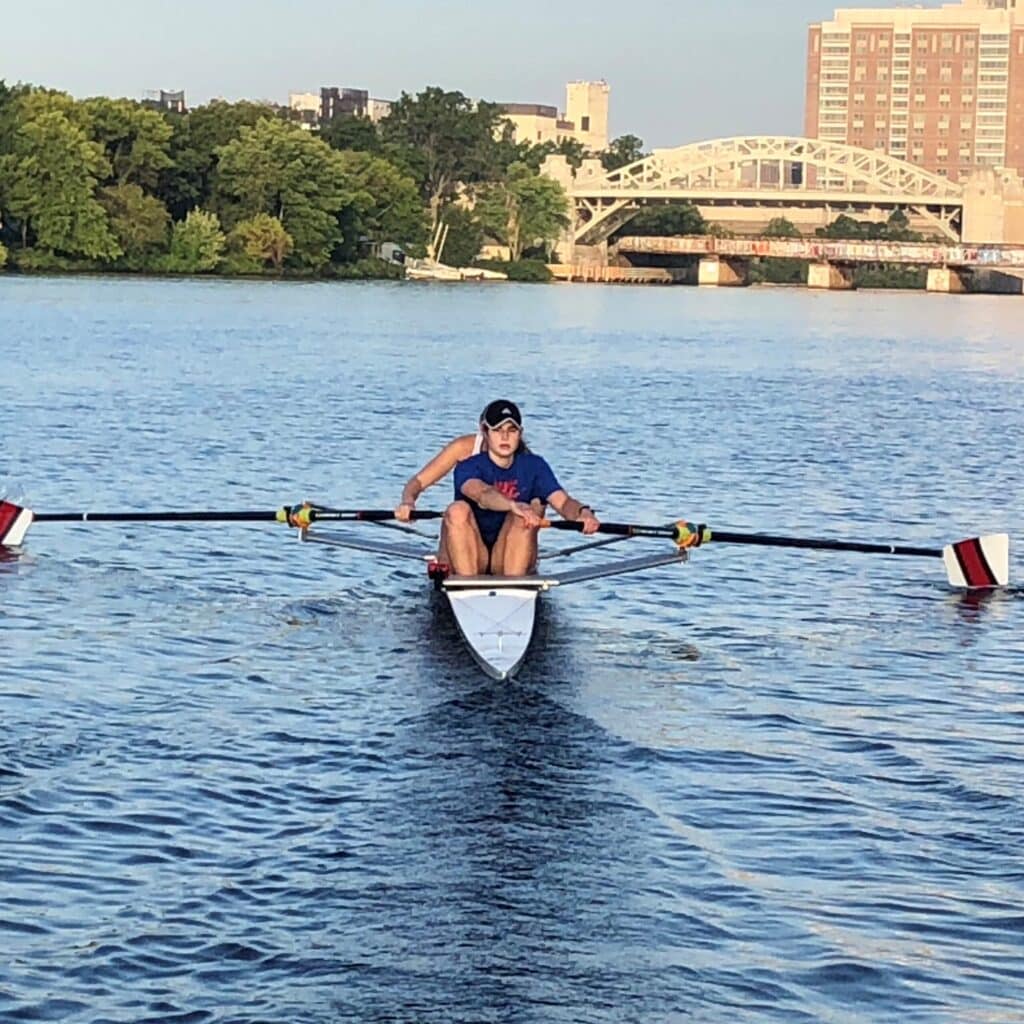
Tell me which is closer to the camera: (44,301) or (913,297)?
(44,301)

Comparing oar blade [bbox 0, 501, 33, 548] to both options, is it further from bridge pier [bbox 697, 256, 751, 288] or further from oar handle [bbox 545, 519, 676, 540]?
bridge pier [bbox 697, 256, 751, 288]

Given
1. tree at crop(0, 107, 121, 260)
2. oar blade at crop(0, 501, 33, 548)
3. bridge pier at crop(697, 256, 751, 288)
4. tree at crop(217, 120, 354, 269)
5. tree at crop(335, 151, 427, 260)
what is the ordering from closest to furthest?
1. oar blade at crop(0, 501, 33, 548)
2. tree at crop(0, 107, 121, 260)
3. tree at crop(217, 120, 354, 269)
4. tree at crop(335, 151, 427, 260)
5. bridge pier at crop(697, 256, 751, 288)

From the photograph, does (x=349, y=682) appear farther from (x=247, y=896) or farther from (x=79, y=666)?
(x=247, y=896)

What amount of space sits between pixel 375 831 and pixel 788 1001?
2.56m

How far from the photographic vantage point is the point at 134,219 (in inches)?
4520

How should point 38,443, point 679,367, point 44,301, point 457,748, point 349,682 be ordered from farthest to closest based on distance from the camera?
point 44,301, point 679,367, point 38,443, point 349,682, point 457,748

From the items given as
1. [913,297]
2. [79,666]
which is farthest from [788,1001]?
[913,297]

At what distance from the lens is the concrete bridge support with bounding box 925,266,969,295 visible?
173 metres

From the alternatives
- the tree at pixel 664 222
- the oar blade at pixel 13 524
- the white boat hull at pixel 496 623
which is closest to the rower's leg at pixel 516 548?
the white boat hull at pixel 496 623

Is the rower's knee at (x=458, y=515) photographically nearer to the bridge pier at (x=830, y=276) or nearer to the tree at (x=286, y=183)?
the tree at (x=286, y=183)

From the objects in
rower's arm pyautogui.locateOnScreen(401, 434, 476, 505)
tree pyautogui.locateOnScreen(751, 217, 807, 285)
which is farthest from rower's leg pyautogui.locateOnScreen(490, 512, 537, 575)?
tree pyautogui.locateOnScreen(751, 217, 807, 285)

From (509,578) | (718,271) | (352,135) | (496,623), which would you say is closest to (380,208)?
(352,135)

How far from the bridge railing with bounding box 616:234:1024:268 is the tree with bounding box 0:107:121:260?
67393 millimetres

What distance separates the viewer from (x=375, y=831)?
10.5 meters
